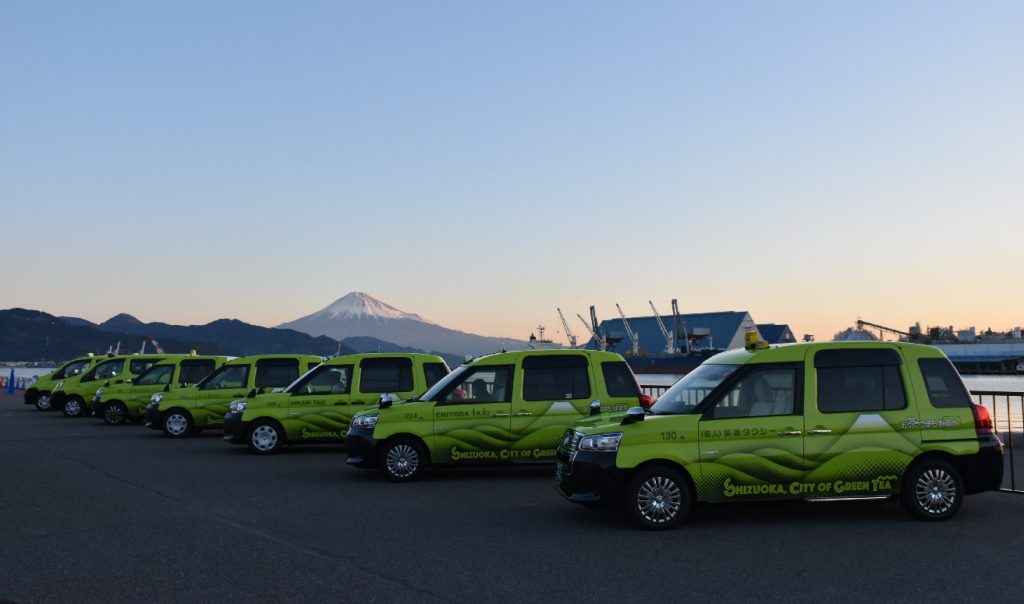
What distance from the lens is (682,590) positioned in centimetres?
689

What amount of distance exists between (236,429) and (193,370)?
8.51 m

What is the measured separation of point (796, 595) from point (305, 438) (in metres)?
11.8

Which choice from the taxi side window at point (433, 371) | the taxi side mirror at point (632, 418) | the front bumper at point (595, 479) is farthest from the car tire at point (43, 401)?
the taxi side mirror at point (632, 418)

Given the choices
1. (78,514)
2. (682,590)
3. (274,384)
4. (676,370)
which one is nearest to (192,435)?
(274,384)

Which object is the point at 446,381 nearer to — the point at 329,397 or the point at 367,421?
the point at 367,421

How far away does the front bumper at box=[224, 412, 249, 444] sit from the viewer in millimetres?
17203

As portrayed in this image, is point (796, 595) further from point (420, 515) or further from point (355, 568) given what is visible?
point (420, 515)

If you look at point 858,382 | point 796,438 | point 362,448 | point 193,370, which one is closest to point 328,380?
point 362,448

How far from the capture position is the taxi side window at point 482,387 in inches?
528

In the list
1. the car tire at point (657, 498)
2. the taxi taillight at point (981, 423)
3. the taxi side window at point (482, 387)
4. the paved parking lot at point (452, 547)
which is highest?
the taxi side window at point (482, 387)

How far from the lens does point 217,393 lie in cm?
2131

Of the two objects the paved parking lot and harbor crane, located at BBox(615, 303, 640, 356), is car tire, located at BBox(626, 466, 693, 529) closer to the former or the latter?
the paved parking lot

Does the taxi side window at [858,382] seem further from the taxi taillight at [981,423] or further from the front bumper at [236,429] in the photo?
the front bumper at [236,429]

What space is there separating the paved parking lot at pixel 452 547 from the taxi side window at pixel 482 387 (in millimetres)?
1140
